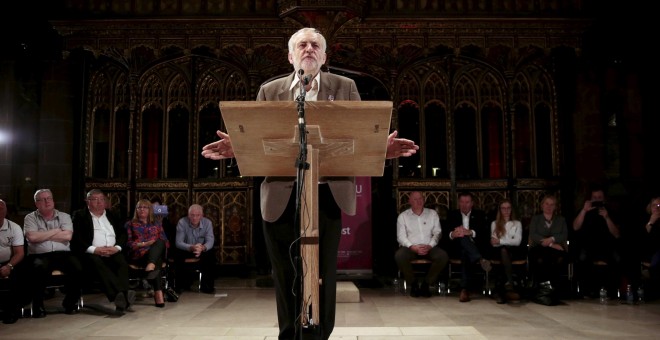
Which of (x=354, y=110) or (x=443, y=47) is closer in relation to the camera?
A: (x=354, y=110)

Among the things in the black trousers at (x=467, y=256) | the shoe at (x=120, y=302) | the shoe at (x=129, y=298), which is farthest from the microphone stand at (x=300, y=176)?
the black trousers at (x=467, y=256)

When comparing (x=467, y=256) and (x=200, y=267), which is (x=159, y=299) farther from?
(x=467, y=256)

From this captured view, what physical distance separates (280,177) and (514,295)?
508 cm

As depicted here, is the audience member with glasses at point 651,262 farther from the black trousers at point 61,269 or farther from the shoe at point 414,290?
the black trousers at point 61,269

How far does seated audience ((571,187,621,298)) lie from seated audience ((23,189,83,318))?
6.52 m

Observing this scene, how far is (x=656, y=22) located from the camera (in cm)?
862

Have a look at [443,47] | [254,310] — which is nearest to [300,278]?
[254,310]

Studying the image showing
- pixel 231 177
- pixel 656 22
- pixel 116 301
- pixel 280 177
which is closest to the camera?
pixel 280 177

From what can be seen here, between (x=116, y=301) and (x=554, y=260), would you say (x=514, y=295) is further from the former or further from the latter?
(x=116, y=301)

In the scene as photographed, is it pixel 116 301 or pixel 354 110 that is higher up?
pixel 354 110

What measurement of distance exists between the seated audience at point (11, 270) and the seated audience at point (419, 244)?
4.74m

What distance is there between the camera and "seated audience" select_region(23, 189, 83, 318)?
6.10 metres

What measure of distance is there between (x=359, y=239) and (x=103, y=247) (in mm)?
4242

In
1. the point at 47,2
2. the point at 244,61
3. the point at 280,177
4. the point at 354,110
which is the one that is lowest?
the point at 280,177
